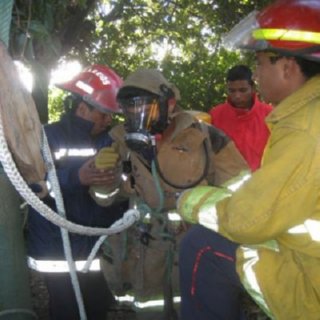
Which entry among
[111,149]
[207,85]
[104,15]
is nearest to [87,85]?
[111,149]

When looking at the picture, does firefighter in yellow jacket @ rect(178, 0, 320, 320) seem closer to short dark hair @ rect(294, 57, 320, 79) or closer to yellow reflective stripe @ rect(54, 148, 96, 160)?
short dark hair @ rect(294, 57, 320, 79)

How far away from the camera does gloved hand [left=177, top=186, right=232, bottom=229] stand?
2.10 meters

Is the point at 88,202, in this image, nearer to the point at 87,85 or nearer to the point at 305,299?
the point at 87,85

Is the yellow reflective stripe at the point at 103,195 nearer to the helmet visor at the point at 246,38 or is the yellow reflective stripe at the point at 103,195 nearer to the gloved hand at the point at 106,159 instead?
the gloved hand at the point at 106,159

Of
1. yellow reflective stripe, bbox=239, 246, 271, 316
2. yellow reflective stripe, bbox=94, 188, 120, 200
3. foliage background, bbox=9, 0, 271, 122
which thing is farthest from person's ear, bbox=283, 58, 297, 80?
foliage background, bbox=9, 0, 271, 122

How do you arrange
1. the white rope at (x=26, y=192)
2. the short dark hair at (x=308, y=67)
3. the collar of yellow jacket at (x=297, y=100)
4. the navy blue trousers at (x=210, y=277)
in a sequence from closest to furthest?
1. the white rope at (x=26, y=192)
2. the collar of yellow jacket at (x=297, y=100)
3. the short dark hair at (x=308, y=67)
4. the navy blue trousers at (x=210, y=277)

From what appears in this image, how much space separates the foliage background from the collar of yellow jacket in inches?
101

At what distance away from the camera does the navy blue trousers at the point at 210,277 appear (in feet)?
7.52

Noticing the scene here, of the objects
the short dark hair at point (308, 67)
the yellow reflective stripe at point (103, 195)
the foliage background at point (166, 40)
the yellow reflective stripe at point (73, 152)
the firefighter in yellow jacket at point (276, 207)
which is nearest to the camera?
the firefighter in yellow jacket at point (276, 207)

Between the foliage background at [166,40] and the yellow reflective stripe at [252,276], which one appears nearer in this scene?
the yellow reflective stripe at [252,276]

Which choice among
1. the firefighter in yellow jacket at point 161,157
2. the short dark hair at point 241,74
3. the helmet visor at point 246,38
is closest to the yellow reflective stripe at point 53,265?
the firefighter in yellow jacket at point 161,157

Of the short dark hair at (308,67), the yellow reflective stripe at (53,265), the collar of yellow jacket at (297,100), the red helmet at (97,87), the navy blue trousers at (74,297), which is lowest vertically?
the navy blue trousers at (74,297)

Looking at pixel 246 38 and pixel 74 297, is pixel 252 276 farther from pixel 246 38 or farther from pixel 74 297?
pixel 74 297

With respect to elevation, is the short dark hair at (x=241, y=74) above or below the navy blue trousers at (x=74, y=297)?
above
